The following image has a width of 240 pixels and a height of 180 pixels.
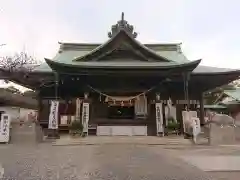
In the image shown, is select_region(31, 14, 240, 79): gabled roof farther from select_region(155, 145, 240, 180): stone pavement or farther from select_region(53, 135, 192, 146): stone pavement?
select_region(155, 145, 240, 180): stone pavement

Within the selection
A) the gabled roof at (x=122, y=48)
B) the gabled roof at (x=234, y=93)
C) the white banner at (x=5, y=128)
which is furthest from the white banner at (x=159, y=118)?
the gabled roof at (x=234, y=93)

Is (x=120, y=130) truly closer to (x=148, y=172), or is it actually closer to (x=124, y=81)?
(x=124, y=81)

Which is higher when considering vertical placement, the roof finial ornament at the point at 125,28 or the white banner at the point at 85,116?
the roof finial ornament at the point at 125,28

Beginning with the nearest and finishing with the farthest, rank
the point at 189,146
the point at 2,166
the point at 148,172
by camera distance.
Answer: the point at 148,172, the point at 2,166, the point at 189,146

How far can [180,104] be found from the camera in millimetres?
18734

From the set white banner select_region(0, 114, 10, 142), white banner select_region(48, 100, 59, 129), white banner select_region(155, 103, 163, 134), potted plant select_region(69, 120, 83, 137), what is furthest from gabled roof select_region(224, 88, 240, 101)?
white banner select_region(0, 114, 10, 142)

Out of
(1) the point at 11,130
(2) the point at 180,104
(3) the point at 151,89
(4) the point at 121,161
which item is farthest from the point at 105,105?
(4) the point at 121,161

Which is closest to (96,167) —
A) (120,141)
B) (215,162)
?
(215,162)

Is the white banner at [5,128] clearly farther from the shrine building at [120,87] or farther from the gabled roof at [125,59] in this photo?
the gabled roof at [125,59]

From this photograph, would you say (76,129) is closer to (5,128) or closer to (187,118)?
(5,128)

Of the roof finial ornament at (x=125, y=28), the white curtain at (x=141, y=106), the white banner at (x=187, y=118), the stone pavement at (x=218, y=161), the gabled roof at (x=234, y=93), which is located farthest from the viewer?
the gabled roof at (x=234, y=93)

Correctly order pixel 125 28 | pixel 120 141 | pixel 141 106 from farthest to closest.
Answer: pixel 125 28
pixel 141 106
pixel 120 141

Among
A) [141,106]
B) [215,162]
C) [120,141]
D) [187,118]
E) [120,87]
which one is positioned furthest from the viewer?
[120,87]

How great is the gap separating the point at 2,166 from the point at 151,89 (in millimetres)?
11104
